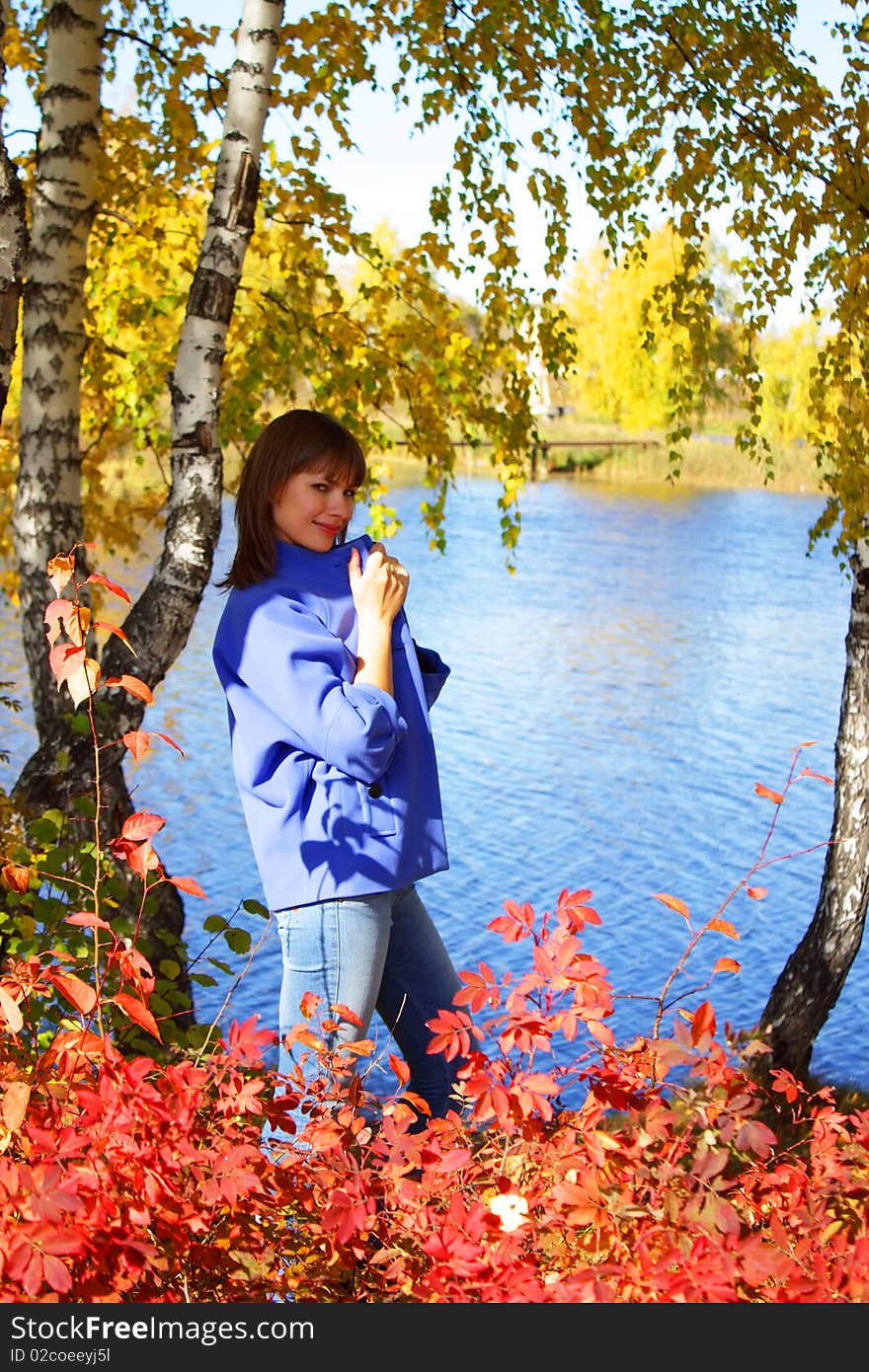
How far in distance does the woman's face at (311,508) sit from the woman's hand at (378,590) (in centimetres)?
10

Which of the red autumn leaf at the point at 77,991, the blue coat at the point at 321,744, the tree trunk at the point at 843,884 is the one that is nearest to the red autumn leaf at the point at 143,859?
the red autumn leaf at the point at 77,991

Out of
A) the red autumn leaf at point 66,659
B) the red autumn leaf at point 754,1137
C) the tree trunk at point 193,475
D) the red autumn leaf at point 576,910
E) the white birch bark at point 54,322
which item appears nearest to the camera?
the red autumn leaf at point 754,1137

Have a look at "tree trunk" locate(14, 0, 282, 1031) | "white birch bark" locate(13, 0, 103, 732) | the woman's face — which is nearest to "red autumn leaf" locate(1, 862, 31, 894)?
the woman's face

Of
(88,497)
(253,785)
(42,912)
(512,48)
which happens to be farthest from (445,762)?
(253,785)

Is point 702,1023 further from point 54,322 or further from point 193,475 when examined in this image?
point 54,322

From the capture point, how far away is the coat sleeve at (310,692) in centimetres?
241

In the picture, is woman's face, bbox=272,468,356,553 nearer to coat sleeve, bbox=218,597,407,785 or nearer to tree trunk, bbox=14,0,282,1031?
coat sleeve, bbox=218,597,407,785

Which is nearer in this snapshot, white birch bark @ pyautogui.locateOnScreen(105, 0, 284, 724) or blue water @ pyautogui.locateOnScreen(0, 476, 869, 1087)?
white birch bark @ pyautogui.locateOnScreen(105, 0, 284, 724)

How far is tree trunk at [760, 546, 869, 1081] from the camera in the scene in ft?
15.8

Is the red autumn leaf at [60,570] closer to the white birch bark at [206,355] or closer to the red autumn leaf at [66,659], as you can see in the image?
the red autumn leaf at [66,659]

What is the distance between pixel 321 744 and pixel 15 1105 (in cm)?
78

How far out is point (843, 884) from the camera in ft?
15.8

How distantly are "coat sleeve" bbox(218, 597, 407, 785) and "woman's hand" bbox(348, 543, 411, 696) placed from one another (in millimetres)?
34

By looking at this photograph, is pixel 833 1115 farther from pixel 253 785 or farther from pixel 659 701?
pixel 659 701
